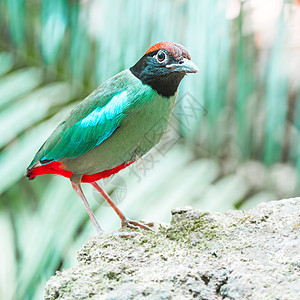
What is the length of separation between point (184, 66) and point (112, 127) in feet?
1.86

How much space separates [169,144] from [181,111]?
0.36 metres

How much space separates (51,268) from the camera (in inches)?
151

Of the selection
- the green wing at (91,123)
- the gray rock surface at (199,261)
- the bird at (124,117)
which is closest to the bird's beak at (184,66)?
the bird at (124,117)

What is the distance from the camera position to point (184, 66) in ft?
8.72

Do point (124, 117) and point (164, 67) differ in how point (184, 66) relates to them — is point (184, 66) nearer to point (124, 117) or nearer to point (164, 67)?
point (164, 67)

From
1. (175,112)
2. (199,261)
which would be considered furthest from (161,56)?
(175,112)

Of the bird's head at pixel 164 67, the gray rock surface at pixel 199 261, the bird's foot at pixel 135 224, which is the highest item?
the bird's head at pixel 164 67

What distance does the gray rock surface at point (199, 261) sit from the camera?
183 cm

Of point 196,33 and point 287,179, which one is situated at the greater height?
point 196,33

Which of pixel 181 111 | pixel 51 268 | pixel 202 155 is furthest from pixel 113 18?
pixel 51 268

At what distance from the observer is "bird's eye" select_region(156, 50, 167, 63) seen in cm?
275

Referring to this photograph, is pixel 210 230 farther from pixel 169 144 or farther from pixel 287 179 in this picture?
pixel 287 179

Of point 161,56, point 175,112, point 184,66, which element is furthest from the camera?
point 175,112

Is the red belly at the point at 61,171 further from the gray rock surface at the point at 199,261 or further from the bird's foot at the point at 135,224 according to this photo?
the gray rock surface at the point at 199,261
